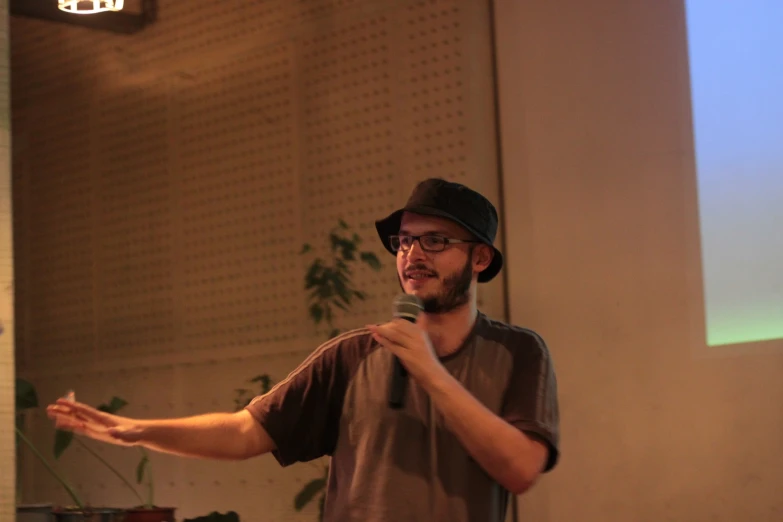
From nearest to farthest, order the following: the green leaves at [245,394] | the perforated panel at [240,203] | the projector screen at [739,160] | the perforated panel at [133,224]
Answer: the projector screen at [739,160] → the green leaves at [245,394] → the perforated panel at [240,203] → the perforated panel at [133,224]

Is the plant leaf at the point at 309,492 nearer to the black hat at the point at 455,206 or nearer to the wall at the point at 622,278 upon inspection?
the wall at the point at 622,278

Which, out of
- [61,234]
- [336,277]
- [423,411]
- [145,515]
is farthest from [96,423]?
[61,234]

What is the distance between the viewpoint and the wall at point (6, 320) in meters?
2.61

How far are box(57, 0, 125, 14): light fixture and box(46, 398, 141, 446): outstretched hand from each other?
2.35 meters

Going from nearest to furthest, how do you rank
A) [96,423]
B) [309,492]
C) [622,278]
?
[96,423]
[622,278]
[309,492]

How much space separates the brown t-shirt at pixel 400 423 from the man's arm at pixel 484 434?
55 millimetres

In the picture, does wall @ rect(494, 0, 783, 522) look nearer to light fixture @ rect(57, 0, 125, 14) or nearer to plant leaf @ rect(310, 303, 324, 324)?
plant leaf @ rect(310, 303, 324, 324)

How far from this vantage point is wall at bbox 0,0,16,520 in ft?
8.55

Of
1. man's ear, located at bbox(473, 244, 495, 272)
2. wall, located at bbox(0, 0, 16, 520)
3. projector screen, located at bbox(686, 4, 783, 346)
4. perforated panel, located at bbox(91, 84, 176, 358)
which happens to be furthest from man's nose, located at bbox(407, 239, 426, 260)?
perforated panel, located at bbox(91, 84, 176, 358)

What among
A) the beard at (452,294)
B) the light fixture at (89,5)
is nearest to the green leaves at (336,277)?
the light fixture at (89,5)

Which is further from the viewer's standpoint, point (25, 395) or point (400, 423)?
point (25, 395)

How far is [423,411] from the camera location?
1.79 m

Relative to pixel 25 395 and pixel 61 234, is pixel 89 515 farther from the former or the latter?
pixel 61 234

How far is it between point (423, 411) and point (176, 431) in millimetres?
515
